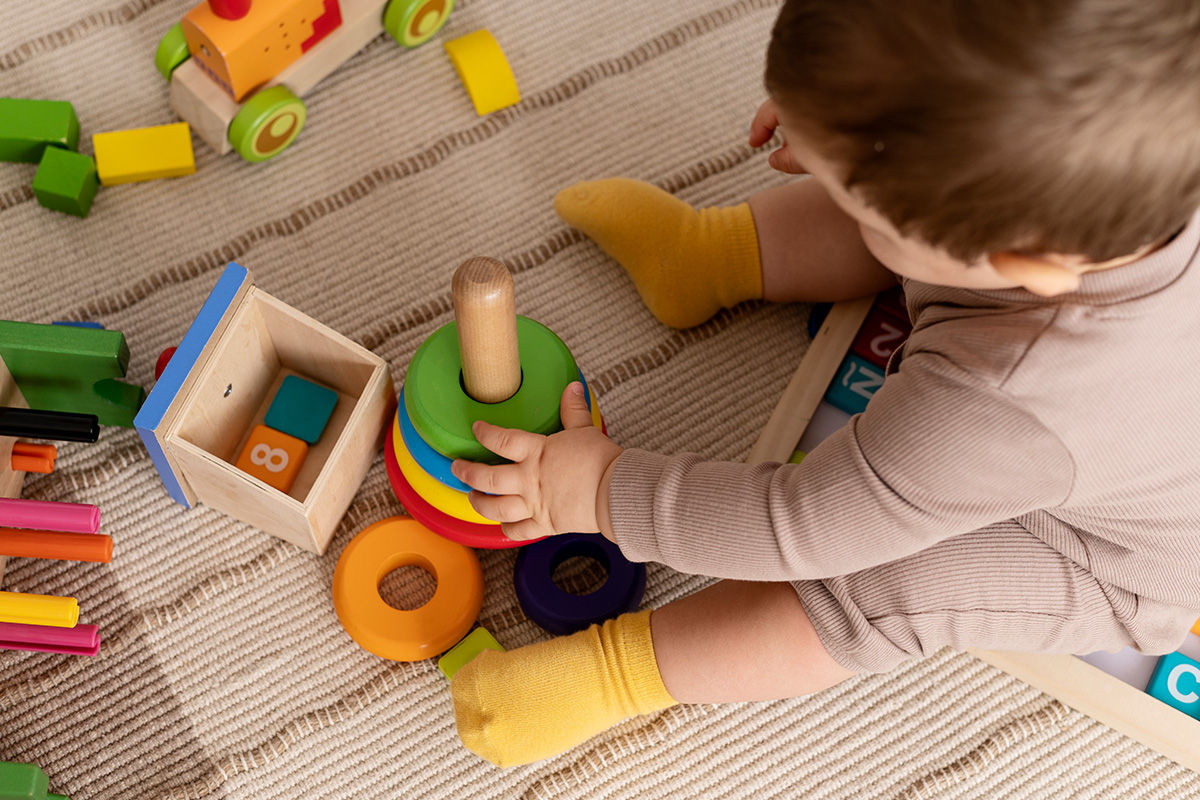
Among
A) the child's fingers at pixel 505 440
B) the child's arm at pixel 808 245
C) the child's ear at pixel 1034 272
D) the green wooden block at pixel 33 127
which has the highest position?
the child's ear at pixel 1034 272

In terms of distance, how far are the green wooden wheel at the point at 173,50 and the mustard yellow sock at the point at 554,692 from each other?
1.94 ft

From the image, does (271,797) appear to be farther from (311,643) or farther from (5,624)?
(5,624)

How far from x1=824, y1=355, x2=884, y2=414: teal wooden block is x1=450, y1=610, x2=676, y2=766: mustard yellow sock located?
256 mm

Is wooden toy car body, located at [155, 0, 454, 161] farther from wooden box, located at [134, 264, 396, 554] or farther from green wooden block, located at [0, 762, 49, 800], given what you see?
green wooden block, located at [0, 762, 49, 800]

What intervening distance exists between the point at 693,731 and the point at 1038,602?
268mm

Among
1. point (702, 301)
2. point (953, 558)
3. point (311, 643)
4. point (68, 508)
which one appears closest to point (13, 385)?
point (68, 508)

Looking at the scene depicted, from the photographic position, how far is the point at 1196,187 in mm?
458

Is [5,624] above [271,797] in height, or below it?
above

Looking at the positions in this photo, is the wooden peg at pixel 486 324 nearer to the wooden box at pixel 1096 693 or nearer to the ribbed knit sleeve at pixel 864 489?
the ribbed knit sleeve at pixel 864 489

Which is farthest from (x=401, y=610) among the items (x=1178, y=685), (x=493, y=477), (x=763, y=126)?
(x=1178, y=685)

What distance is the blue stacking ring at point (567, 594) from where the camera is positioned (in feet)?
2.43

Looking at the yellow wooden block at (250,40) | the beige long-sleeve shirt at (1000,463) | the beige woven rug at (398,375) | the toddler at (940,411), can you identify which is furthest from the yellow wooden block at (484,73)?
the beige long-sleeve shirt at (1000,463)

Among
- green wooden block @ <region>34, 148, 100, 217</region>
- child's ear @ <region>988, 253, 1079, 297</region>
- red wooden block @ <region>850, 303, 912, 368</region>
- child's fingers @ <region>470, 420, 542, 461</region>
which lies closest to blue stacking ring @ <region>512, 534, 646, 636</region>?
child's fingers @ <region>470, 420, 542, 461</region>

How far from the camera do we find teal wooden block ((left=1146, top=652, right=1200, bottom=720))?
2.44 feet
